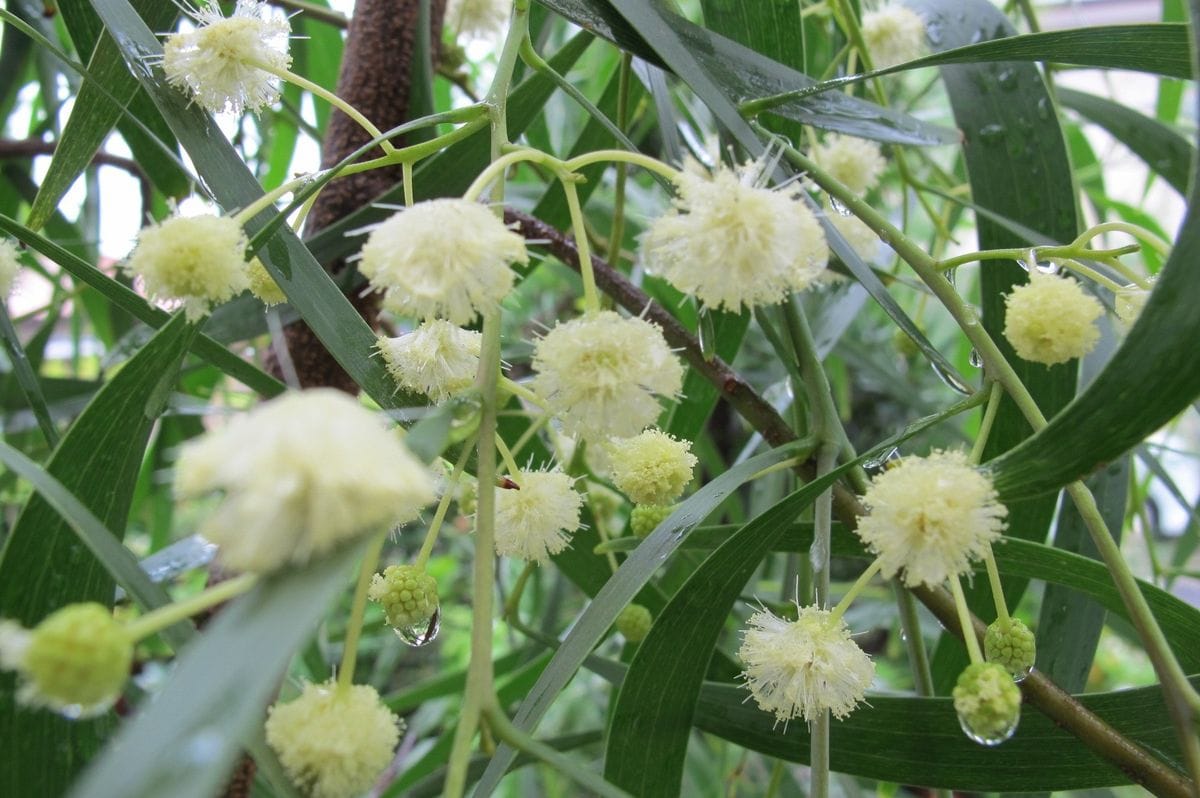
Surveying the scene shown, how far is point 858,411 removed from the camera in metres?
2.73

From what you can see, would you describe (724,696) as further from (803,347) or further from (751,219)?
(751,219)

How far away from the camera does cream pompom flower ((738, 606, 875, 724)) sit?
0.57 meters

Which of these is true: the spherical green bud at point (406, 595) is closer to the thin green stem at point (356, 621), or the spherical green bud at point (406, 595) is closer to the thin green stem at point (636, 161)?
the thin green stem at point (356, 621)

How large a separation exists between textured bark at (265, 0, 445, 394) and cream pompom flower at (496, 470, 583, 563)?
0.36m

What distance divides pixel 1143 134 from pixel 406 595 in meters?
0.97

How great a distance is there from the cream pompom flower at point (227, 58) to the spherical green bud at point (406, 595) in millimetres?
296

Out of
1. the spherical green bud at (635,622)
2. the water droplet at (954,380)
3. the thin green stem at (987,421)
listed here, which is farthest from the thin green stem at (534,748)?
the spherical green bud at (635,622)

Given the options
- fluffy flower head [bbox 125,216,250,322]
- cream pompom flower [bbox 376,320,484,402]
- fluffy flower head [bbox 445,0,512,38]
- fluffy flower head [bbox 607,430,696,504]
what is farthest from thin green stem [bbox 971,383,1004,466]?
fluffy flower head [bbox 445,0,512,38]

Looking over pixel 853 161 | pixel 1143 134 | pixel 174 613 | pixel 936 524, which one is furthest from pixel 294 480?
pixel 1143 134

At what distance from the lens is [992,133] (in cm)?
86

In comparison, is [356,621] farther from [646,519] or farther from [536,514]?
[646,519]

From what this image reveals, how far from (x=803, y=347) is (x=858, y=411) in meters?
2.12

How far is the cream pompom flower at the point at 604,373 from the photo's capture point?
478 millimetres

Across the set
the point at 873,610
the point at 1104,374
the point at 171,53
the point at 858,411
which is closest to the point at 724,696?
the point at 1104,374
